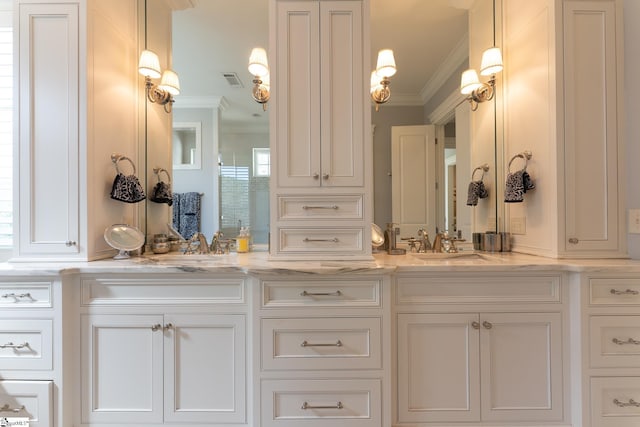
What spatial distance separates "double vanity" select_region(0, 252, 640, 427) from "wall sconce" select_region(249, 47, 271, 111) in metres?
1.18

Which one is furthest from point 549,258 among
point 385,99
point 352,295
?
point 385,99

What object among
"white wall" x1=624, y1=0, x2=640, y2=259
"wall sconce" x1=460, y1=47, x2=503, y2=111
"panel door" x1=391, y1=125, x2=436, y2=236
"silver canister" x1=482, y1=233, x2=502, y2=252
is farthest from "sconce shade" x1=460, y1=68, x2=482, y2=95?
"silver canister" x1=482, y1=233, x2=502, y2=252

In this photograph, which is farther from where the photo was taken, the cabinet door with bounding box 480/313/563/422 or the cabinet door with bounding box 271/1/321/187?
the cabinet door with bounding box 271/1/321/187

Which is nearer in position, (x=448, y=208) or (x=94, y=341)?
(x=94, y=341)

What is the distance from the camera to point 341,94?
165 cm

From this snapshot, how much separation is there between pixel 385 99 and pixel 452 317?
139 cm

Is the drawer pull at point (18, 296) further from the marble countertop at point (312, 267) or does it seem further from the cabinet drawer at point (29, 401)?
the cabinet drawer at point (29, 401)

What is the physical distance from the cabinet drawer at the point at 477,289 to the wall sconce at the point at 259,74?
144 cm

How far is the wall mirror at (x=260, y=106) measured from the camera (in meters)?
2.13

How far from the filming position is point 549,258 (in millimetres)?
1694

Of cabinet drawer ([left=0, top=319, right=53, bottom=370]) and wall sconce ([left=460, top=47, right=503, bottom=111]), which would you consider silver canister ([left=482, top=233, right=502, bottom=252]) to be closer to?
wall sconce ([left=460, top=47, right=503, bottom=111])

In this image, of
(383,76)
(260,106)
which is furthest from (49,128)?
(383,76)

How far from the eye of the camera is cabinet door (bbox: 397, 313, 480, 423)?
1.51 metres

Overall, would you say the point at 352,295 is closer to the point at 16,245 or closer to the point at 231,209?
the point at 231,209
